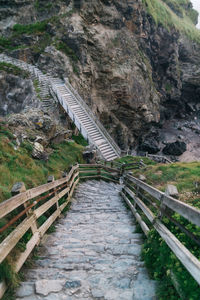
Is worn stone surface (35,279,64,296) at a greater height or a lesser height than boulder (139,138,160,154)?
lesser

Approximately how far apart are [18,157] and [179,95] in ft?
153

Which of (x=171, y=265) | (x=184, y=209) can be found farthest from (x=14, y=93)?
(x=171, y=265)

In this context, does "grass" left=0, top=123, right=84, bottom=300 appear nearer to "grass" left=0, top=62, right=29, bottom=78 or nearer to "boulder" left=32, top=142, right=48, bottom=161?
"boulder" left=32, top=142, right=48, bottom=161

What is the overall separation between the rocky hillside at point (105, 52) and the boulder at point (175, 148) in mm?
195

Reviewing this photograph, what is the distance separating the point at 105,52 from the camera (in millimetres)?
27016

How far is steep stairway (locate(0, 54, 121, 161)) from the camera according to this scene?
19.1 meters

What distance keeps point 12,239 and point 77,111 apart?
18838 mm

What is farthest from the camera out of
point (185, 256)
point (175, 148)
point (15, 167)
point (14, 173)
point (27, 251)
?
point (175, 148)

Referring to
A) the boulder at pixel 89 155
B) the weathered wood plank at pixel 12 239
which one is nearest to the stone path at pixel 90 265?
the weathered wood plank at pixel 12 239

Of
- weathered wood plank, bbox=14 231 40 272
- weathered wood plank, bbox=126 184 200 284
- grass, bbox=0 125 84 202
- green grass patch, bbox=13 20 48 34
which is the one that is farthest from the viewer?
green grass patch, bbox=13 20 48 34

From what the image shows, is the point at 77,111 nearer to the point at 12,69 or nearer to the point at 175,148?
the point at 12,69

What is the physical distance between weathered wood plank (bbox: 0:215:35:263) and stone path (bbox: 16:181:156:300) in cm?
60

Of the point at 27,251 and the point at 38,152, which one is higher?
the point at 38,152

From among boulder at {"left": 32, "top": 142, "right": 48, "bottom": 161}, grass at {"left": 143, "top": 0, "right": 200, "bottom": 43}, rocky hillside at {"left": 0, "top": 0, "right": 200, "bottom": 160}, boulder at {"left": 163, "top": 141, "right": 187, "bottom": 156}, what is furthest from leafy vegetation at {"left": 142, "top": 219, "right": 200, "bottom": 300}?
grass at {"left": 143, "top": 0, "right": 200, "bottom": 43}
